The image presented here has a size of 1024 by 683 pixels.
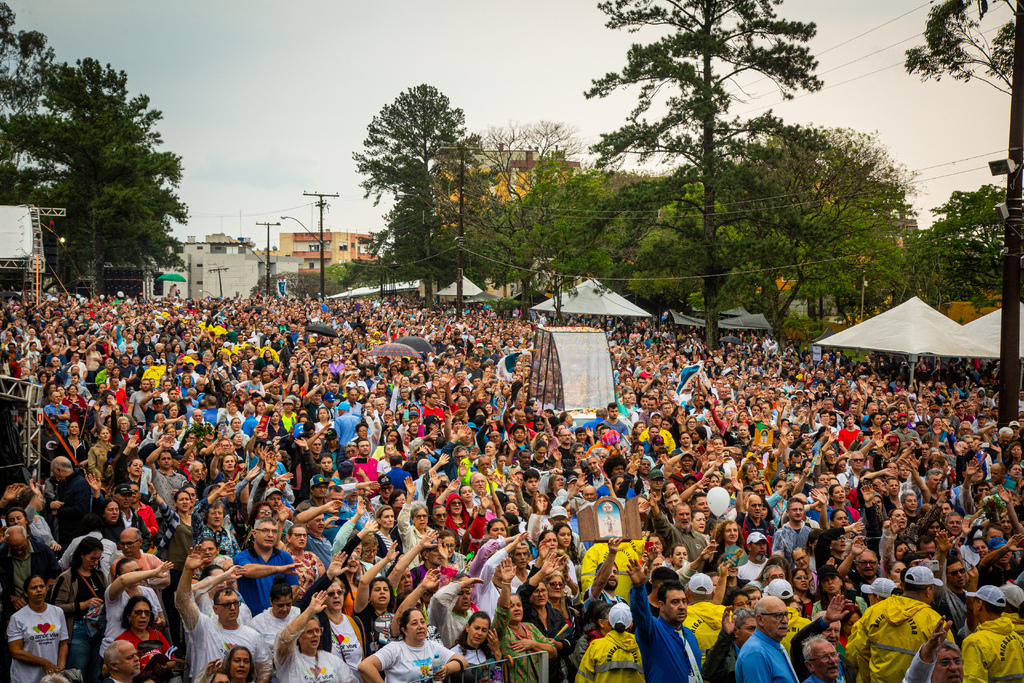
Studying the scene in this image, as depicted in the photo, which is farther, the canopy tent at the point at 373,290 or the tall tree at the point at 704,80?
the canopy tent at the point at 373,290

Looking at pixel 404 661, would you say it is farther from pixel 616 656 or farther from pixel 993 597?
pixel 993 597

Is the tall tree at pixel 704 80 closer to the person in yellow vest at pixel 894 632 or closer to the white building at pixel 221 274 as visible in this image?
the person in yellow vest at pixel 894 632

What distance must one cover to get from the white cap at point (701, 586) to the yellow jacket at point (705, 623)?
0.09 metres

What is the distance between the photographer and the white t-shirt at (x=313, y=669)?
427 cm

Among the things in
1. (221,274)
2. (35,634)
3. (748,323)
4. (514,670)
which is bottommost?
(514,670)

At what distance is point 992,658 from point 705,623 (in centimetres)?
179

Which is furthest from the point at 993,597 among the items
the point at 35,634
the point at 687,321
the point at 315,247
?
the point at 315,247

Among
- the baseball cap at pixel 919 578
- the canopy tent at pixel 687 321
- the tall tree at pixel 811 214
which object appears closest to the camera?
the baseball cap at pixel 919 578

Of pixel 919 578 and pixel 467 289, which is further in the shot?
pixel 467 289

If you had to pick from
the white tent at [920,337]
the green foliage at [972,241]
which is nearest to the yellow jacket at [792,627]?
the white tent at [920,337]

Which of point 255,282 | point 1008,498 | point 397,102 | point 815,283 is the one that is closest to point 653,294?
point 815,283

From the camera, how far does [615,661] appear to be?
454 cm

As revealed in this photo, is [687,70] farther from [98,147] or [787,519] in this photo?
[98,147]

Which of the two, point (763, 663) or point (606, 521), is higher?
point (606, 521)
